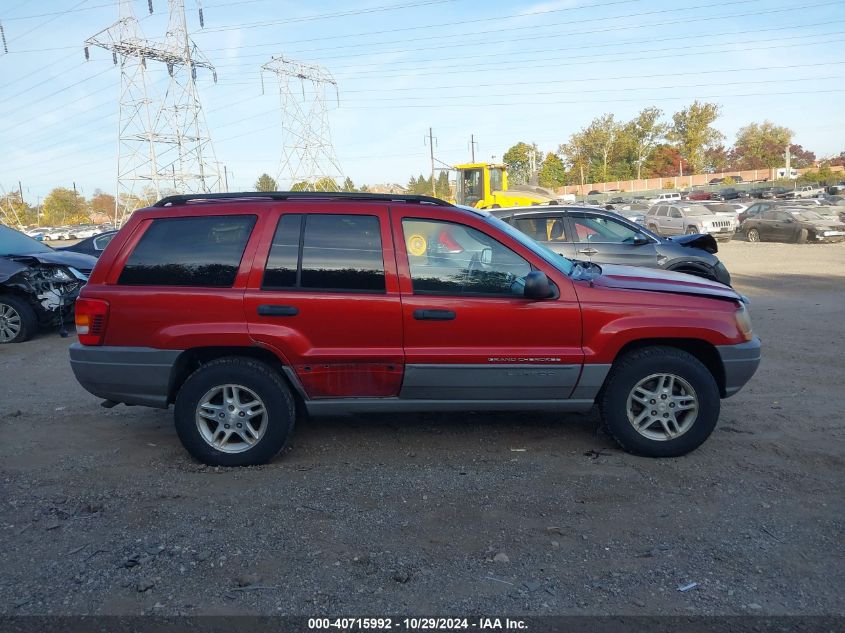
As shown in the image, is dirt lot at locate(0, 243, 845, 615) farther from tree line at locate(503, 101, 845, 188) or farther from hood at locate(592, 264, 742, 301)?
tree line at locate(503, 101, 845, 188)

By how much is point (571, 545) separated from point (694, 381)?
166cm

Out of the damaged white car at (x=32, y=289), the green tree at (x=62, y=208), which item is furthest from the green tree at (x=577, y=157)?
the damaged white car at (x=32, y=289)

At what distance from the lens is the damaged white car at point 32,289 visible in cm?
944

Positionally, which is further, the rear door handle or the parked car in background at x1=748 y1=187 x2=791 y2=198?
the parked car in background at x1=748 y1=187 x2=791 y2=198

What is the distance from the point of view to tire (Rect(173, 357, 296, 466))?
14.8 ft

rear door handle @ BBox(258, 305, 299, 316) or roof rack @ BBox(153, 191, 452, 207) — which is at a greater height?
roof rack @ BBox(153, 191, 452, 207)

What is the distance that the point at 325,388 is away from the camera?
4.59 meters

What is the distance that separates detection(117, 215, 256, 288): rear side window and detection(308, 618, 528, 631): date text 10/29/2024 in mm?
2448

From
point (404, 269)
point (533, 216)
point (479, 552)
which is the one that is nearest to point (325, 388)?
point (404, 269)

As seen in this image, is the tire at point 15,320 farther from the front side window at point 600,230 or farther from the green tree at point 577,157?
the green tree at point 577,157

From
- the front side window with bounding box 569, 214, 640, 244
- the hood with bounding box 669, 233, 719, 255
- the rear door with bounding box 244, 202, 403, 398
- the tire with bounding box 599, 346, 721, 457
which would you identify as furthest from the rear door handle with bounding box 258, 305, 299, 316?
the hood with bounding box 669, 233, 719, 255

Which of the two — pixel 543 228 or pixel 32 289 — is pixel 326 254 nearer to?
pixel 543 228

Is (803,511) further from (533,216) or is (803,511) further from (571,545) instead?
(533,216)

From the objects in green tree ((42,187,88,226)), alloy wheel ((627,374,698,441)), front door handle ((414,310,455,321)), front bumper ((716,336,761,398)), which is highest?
green tree ((42,187,88,226))
